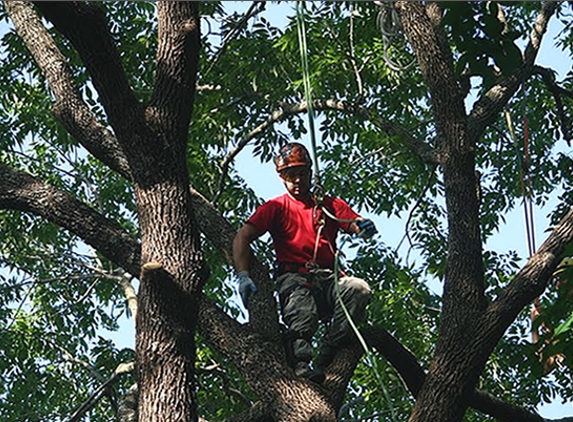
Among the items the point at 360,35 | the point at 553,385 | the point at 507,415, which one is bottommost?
the point at 507,415

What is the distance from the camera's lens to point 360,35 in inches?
383

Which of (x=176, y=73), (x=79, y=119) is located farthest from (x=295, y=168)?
(x=176, y=73)

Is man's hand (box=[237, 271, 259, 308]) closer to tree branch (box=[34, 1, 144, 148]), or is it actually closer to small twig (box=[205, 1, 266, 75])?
tree branch (box=[34, 1, 144, 148])

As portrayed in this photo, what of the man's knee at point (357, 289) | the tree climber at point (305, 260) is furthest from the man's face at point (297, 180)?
the man's knee at point (357, 289)

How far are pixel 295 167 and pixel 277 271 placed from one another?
51cm

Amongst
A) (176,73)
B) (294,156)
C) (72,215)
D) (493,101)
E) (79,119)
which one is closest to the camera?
(176,73)

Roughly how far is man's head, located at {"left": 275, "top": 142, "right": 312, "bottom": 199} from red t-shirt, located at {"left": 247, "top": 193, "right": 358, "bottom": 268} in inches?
2.2

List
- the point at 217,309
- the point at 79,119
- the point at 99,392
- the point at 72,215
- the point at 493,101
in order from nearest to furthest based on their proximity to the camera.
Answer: the point at 72,215
the point at 79,119
the point at 217,309
the point at 493,101
the point at 99,392

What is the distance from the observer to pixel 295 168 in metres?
6.53

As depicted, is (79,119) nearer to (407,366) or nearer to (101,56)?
(101,56)

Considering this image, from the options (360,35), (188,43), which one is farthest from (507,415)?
(360,35)

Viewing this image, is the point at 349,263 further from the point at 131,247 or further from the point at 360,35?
the point at 131,247

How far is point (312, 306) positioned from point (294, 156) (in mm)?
736

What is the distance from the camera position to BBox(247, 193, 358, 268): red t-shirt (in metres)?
6.47
